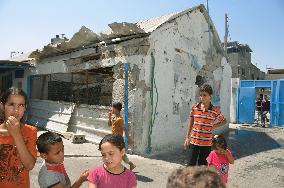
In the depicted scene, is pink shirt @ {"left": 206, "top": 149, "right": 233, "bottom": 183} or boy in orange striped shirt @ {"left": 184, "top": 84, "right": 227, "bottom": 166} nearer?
pink shirt @ {"left": 206, "top": 149, "right": 233, "bottom": 183}

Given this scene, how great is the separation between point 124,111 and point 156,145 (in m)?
1.33

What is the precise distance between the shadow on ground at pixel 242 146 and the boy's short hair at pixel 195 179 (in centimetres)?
657

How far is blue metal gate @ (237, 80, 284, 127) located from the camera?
16453 mm

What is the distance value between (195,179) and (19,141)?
1536mm

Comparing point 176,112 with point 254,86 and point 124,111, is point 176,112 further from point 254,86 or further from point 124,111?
point 254,86

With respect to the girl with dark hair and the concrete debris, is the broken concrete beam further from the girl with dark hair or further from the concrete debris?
the girl with dark hair

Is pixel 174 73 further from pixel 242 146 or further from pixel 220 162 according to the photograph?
pixel 220 162

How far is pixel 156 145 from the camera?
8438 mm

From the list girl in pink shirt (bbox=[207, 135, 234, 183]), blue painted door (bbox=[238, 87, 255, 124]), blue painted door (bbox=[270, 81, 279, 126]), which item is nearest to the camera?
girl in pink shirt (bbox=[207, 135, 234, 183])

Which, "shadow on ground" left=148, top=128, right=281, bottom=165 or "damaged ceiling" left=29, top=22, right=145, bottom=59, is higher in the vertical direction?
"damaged ceiling" left=29, top=22, right=145, bottom=59

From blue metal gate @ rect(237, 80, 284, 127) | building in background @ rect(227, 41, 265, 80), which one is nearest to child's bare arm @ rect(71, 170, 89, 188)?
blue metal gate @ rect(237, 80, 284, 127)

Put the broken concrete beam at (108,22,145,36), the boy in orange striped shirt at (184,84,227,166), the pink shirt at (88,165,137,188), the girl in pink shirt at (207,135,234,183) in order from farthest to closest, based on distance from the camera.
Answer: the broken concrete beam at (108,22,145,36) < the boy in orange striped shirt at (184,84,227,166) < the girl in pink shirt at (207,135,234,183) < the pink shirt at (88,165,137,188)

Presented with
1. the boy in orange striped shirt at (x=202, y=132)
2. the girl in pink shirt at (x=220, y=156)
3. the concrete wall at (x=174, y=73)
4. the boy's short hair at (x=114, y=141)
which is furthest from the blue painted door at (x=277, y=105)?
the boy's short hair at (x=114, y=141)

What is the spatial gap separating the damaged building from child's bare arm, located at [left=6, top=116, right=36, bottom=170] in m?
5.76
